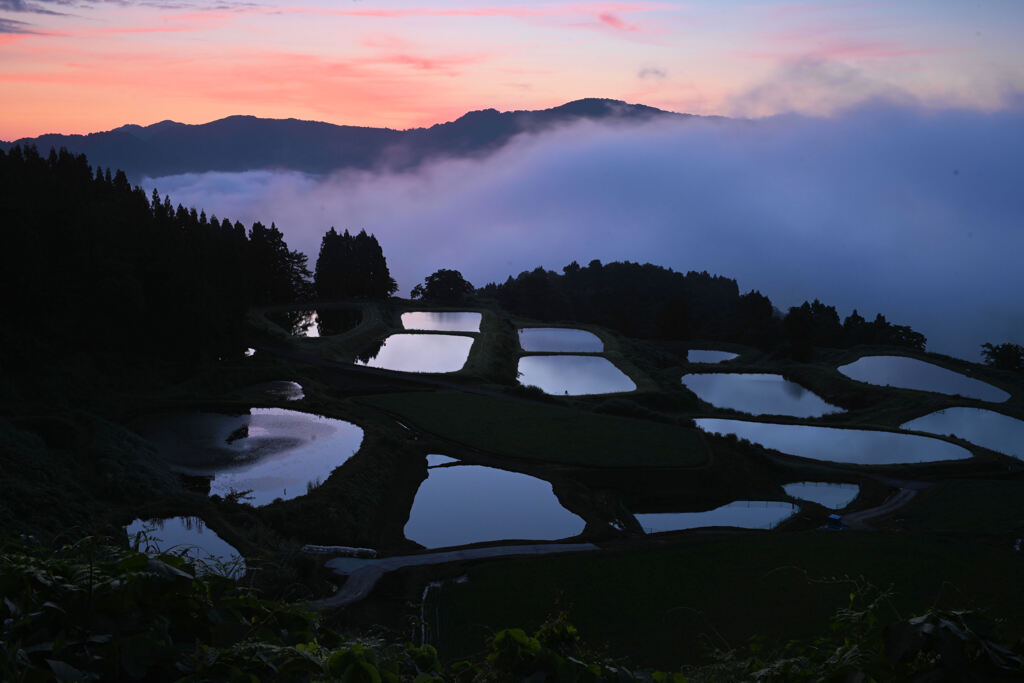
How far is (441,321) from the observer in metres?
60.0

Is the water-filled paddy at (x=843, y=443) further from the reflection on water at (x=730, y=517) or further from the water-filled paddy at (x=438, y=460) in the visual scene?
the water-filled paddy at (x=438, y=460)

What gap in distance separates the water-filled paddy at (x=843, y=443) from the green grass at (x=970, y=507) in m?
2.99

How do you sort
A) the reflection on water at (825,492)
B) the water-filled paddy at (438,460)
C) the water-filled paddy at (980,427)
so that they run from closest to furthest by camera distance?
the reflection on water at (825,492) < the water-filled paddy at (438,460) < the water-filled paddy at (980,427)

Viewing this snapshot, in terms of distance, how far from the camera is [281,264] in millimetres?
62875

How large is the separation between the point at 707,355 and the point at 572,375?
22.4 m

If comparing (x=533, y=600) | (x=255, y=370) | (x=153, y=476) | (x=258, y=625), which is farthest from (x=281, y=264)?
(x=258, y=625)

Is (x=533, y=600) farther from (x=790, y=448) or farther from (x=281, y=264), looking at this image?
(x=281, y=264)

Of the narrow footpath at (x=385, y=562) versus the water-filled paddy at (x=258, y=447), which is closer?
the narrow footpath at (x=385, y=562)

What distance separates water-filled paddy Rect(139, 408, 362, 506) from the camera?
22.1 metres

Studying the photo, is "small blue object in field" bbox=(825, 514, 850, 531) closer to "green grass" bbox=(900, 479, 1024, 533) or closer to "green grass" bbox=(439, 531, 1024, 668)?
"green grass" bbox=(439, 531, 1024, 668)

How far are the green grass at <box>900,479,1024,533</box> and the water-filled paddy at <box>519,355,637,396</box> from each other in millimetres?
17171

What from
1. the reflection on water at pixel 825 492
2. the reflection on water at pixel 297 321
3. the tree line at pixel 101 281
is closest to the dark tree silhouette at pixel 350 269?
the reflection on water at pixel 297 321

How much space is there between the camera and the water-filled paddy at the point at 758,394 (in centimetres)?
4278

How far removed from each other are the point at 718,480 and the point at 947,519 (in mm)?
7049
